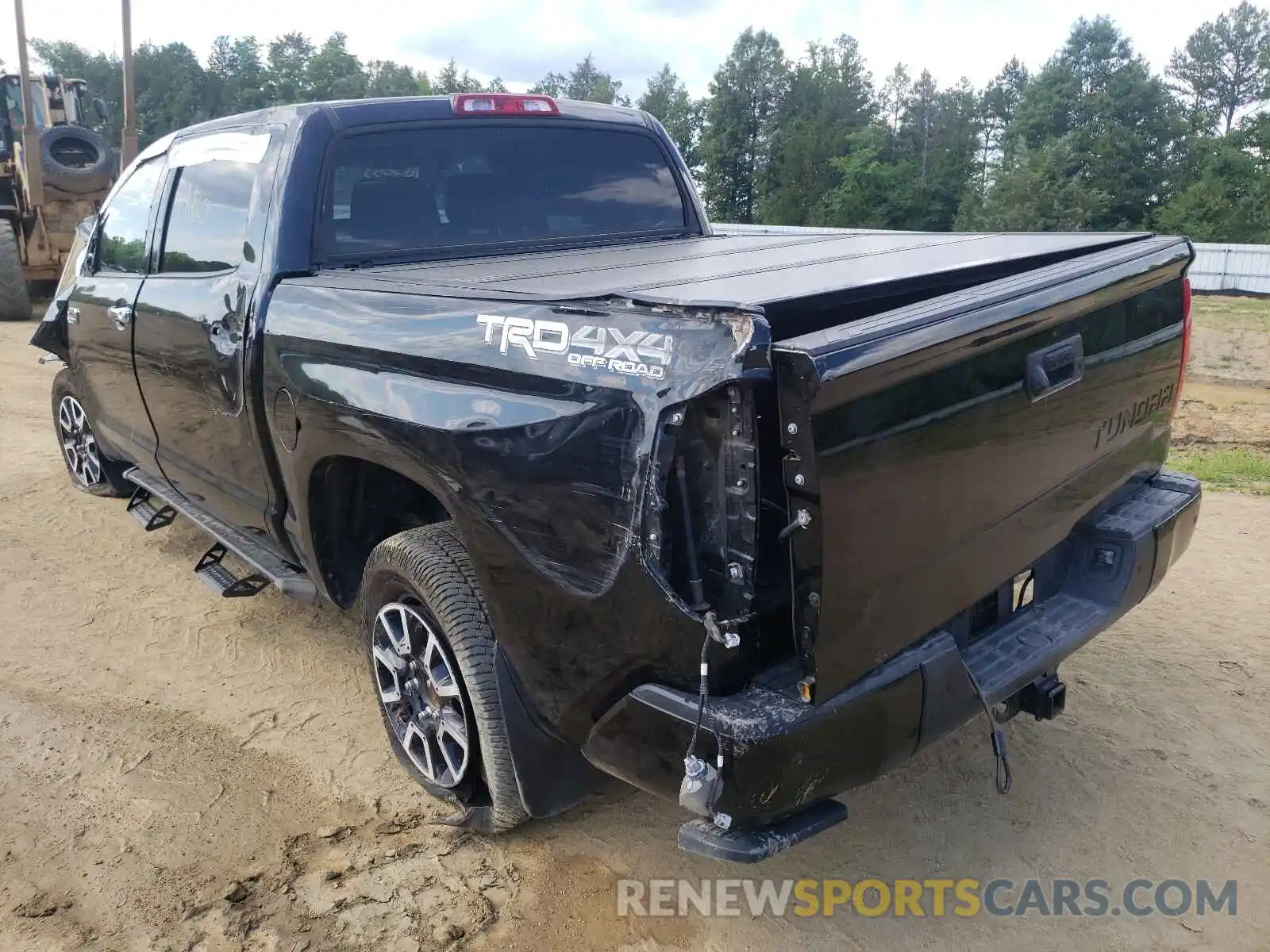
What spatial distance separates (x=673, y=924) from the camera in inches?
107

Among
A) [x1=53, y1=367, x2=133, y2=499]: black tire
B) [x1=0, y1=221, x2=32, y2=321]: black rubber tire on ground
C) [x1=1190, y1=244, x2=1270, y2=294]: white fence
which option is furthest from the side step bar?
[x1=1190, y1=244, x2=1270, y2=294]: white fence

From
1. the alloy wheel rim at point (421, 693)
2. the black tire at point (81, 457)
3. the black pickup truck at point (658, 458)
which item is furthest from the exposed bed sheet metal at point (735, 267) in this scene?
the black tire at point (81, 457)

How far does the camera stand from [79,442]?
238 inches

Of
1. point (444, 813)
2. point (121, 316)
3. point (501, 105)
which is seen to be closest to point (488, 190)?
point (501, 105)

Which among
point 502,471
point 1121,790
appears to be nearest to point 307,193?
point 502,471

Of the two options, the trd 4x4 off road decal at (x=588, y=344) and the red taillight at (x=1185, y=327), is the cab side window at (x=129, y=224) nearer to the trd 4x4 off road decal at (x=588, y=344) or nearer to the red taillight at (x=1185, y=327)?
the trd 4x4 off road decal at (x=588, y=344)

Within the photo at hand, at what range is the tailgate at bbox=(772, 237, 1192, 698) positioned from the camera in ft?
6.40

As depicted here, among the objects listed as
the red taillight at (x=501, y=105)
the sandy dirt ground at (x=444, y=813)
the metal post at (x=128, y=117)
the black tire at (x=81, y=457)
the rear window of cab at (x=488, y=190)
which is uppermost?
the metal post at (x=128, y=117)

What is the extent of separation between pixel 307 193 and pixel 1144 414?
276 centimetres

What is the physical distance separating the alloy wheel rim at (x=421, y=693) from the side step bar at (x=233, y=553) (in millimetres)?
555

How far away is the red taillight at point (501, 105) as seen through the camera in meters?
4.02

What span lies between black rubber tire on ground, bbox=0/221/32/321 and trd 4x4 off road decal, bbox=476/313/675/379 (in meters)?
12.9

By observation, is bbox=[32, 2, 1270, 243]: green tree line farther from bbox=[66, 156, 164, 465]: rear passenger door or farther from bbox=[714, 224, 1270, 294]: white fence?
bbox=[66, 156, 164, 465]: rear passenger door

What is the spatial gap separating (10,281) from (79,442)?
28.1ft
